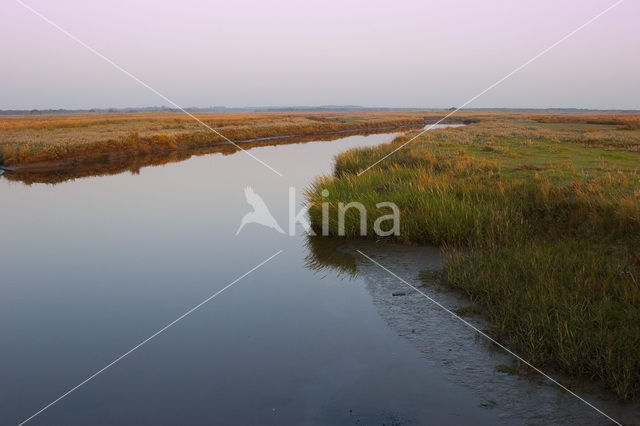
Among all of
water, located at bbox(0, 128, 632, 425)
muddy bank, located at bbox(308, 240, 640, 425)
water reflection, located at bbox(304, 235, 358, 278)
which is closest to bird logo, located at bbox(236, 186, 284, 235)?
water, located at bbox(0, 128, 632, 425)

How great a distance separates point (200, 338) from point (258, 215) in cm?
944

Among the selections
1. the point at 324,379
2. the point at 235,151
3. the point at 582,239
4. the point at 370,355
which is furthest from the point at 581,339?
the point at 235,151

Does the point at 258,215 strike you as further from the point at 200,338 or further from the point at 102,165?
the point at 102,165

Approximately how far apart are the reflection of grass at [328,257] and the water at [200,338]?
0.23 metres

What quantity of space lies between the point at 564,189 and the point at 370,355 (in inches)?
320

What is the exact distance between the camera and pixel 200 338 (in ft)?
24.0

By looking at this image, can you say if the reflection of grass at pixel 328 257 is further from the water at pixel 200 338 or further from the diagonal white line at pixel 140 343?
the diagonal white line at pixel 140 343

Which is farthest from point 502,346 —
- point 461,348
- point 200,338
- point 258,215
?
point 258,215

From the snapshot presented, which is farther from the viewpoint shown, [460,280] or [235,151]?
[235,151]

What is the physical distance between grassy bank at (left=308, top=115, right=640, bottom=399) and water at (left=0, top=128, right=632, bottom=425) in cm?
85

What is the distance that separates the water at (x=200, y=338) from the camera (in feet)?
18.0

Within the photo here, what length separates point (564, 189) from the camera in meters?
12.2

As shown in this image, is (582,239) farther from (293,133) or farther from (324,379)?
(293,133)

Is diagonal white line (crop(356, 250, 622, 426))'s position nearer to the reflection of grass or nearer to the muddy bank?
the muddy bank
